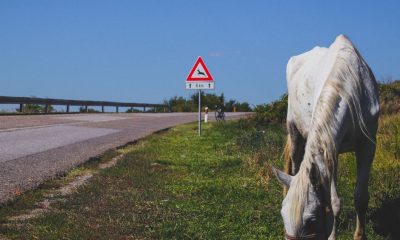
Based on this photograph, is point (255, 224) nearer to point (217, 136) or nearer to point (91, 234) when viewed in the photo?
point (91, 234)

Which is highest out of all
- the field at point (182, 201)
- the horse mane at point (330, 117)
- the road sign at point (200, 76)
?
the road sign at point (200, 76)

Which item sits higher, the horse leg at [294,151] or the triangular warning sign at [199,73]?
the triangular warning sign at [199,73]

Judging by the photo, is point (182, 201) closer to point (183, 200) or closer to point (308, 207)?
point (183, 200)

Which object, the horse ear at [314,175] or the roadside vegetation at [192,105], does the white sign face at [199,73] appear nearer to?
the horse ear at [314,175]

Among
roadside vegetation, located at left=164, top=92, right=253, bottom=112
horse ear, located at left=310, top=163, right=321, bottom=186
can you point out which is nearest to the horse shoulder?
horse ear, located at left=310, top=163, right=321, bottom=186

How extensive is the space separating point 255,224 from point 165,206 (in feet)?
4.14

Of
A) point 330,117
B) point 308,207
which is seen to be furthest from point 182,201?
point 308,207

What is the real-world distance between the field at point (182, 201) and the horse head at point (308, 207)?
5.31 ft

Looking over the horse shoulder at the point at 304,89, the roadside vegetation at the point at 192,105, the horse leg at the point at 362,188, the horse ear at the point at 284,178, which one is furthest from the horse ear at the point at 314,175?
the roadside vegetation at the point at 192,105

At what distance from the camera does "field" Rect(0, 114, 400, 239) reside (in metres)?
6.30

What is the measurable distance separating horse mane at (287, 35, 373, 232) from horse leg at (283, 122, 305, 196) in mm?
1460

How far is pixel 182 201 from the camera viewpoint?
25.5 feet

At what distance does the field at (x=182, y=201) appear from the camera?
248 inches

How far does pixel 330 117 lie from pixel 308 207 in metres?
1.02
